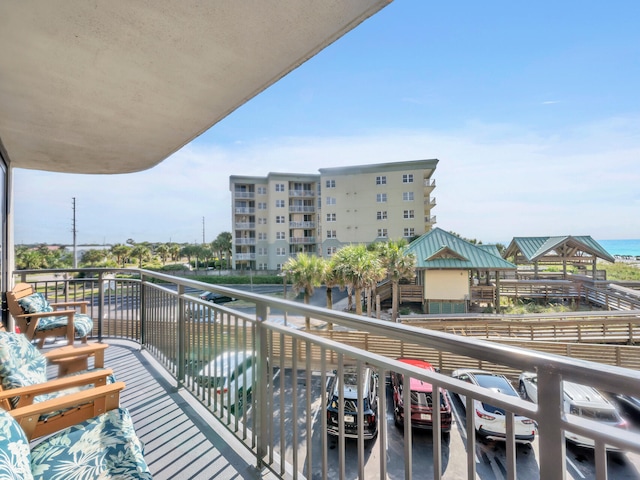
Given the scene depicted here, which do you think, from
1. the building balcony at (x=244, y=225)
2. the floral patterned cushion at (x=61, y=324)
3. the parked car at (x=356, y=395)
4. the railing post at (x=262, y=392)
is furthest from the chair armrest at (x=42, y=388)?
the building balcony at (x=244, y=225)

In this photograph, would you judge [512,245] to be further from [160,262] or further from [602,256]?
[160,262]

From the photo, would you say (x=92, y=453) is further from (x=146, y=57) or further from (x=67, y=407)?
(x=146, y=57)

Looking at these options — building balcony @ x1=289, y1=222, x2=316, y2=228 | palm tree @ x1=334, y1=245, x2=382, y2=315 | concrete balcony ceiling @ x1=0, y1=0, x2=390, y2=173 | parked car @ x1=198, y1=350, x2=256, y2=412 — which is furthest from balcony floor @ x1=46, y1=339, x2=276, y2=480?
building balcony @ x1=289, y1=222, x2=316, y2=228

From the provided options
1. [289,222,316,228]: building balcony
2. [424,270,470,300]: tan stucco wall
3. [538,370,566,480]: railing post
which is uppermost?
[289,222,316,228]: building balcony

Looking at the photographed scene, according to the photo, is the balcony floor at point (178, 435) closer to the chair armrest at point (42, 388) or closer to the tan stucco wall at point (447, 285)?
the chair armrest at point (42, 388)

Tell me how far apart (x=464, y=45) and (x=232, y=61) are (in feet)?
51.3

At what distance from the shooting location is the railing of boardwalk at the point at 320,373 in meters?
0.66

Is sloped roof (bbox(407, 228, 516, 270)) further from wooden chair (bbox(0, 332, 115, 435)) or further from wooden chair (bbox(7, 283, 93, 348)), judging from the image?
wooden chair (bbox(0, 332, 115, 435))

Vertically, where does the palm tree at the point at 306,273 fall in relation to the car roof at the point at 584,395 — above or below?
below

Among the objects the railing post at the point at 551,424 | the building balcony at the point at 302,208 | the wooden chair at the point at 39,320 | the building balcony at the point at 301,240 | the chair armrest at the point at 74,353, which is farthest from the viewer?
the building balcony at the point at 302,208

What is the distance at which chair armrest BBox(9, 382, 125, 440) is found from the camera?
48.3 inches

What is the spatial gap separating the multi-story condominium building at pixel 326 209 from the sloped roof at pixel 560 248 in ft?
27.1

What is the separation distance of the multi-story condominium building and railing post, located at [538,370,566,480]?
25.2 metres

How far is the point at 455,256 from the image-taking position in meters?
15.5
